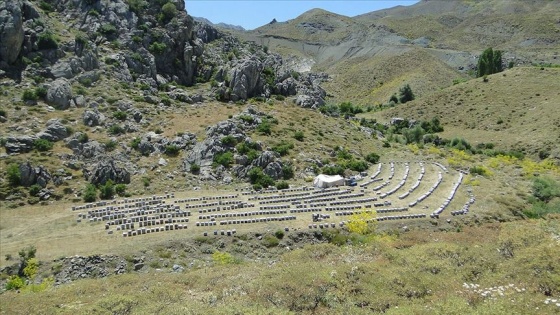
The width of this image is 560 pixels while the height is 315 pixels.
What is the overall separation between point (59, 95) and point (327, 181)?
148 feet

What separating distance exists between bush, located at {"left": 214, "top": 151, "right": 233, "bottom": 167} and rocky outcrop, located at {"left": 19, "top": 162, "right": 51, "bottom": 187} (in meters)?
21.3

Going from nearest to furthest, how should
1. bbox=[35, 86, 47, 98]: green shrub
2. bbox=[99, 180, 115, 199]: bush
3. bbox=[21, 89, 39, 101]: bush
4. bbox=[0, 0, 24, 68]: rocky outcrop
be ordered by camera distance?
bbox=[99, 180, 115, 199]: bush
bbox=[21, 89, 39, 101]: bush
bbox=[35, 86, 47, 98]: green shrub
bbox=[0, 0, 24, 68]: rocky outcrop

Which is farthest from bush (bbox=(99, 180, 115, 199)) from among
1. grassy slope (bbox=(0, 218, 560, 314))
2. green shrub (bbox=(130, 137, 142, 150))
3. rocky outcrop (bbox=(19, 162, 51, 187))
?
grassy slope (bbox=(0, 218, 560, 314))

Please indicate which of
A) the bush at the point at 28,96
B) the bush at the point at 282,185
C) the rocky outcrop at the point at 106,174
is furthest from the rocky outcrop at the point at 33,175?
the bush at the point at 282,185

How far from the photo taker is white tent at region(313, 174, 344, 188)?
5522 cm

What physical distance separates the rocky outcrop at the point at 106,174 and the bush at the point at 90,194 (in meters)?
1.88

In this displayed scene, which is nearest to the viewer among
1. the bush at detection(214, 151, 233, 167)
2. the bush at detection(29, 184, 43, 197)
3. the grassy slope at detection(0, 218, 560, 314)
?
the grassy slope at detection(0, 218, 560, 314)

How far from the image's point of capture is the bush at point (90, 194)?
164 ft

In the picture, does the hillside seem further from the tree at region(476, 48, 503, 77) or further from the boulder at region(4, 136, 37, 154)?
the tree at region(476, 48, 503, 77)

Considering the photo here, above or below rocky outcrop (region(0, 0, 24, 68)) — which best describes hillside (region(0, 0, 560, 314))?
below

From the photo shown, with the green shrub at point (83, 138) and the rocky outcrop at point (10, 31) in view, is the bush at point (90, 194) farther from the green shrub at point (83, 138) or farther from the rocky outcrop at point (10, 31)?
the rocky outcrop at point (10, 31)

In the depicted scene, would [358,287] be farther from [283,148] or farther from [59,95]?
[59,95]

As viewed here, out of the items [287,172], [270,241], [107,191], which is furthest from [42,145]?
[270,241]

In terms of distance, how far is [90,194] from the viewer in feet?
165
